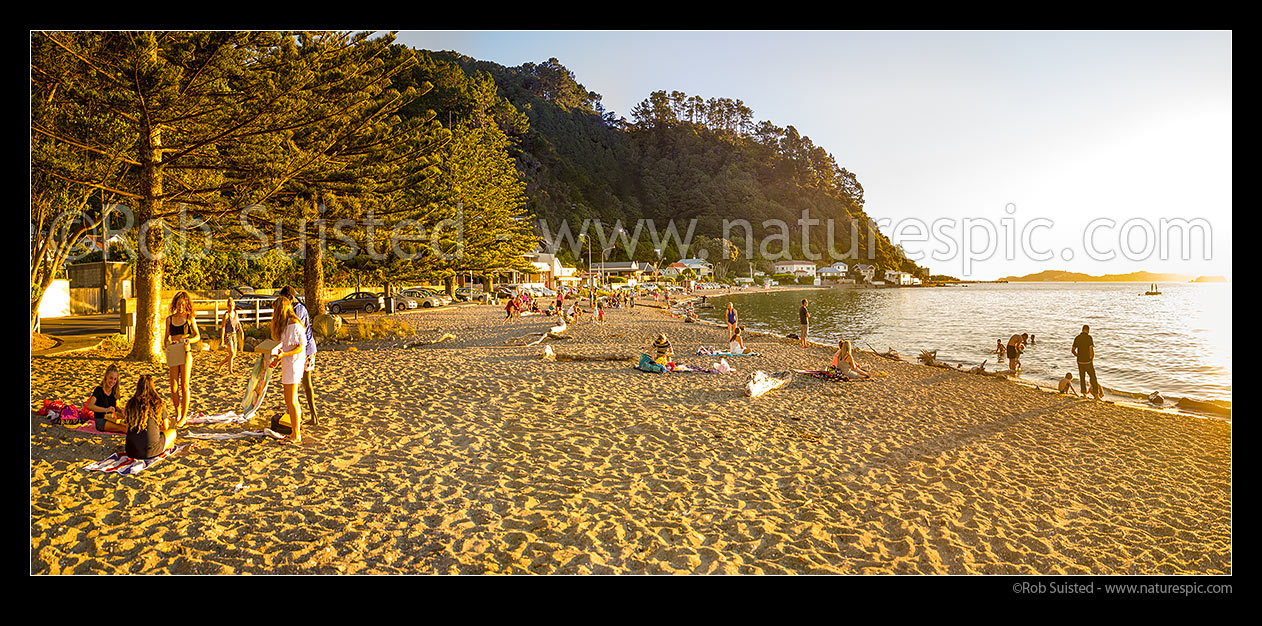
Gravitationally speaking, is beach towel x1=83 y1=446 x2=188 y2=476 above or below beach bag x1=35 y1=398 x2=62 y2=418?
below

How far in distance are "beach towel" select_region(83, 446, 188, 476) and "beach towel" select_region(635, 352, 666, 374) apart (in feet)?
26.5

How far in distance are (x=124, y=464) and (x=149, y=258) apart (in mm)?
7294

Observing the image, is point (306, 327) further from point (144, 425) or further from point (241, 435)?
point (144, 425)

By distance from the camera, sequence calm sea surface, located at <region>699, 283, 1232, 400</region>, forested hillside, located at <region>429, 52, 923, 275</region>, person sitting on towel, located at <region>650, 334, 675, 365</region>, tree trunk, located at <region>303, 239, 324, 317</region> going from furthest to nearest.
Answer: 1. forested hillside, located at <region>429, 52, 923, 275</region>
2. tree trunk, located at <region>303, 239, 324, 317</region>
3. calm sea surface, located at <region>699, 283, 1232, 400</region>
4. person sitting on towel, located at <region>650, 334, 675, 365</region>

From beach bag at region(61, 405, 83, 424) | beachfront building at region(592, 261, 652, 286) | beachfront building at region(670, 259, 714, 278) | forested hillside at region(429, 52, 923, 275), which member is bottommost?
beach bag at region(61, 405, 83, 424)

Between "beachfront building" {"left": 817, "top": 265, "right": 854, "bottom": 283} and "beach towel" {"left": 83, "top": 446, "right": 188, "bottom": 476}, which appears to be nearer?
"beach towel" {"left": 83, "top": 446, "right": 188, "bottom": 476}

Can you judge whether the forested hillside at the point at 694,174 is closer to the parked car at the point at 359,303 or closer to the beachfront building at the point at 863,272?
the beachfront building at the point at 863,272

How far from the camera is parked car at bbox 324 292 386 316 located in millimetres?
25714

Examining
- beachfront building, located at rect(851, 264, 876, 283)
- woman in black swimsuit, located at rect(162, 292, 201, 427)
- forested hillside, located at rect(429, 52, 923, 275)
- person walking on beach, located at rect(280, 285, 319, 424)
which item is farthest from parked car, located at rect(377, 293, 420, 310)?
beachfront building, located at rect(851, 264, 876, 283)

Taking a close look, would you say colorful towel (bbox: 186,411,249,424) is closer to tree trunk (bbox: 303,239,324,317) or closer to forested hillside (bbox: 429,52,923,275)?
tree trunk (bbox: 303,239,324,317)

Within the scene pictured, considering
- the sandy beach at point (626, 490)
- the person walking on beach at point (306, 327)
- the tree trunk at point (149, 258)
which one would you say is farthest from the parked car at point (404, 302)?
the person walking on beach at point (306, 327)
